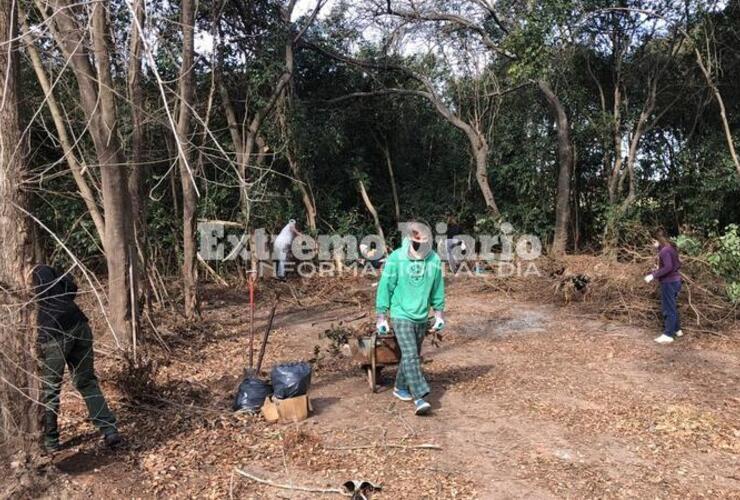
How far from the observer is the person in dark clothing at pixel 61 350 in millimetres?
3807

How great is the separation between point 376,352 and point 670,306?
15.0 ft

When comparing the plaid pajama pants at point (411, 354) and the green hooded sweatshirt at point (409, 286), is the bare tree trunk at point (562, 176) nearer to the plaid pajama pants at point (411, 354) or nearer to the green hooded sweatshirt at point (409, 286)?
the green hooded sweatshirt at point (409, 286)

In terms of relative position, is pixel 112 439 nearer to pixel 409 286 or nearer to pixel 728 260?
pixel 409 286

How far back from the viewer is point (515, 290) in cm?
1106

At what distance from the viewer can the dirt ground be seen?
373 centimetres

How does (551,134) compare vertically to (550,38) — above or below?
below

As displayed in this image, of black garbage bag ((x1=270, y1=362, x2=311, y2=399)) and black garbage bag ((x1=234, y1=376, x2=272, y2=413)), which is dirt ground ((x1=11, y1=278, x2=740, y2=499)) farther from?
black garbage bag ((x1=270, y1=362, x2=311, y2=399))

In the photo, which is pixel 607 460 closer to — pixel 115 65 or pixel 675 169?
pixel 115 65

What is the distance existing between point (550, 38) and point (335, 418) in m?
9.95

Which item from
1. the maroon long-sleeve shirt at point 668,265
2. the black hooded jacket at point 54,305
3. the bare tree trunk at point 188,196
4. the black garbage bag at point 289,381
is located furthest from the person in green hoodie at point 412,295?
the maroon long-sleeve shirt at point 668,265

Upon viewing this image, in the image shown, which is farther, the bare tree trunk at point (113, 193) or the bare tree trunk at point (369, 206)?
the bare tree trunk at point (369, 206)

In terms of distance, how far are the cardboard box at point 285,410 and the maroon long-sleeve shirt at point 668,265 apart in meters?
5.23

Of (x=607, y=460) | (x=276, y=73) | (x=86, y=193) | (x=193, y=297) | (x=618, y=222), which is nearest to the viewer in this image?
(x=607, y=460)

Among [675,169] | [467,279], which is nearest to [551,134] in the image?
[675,169]
